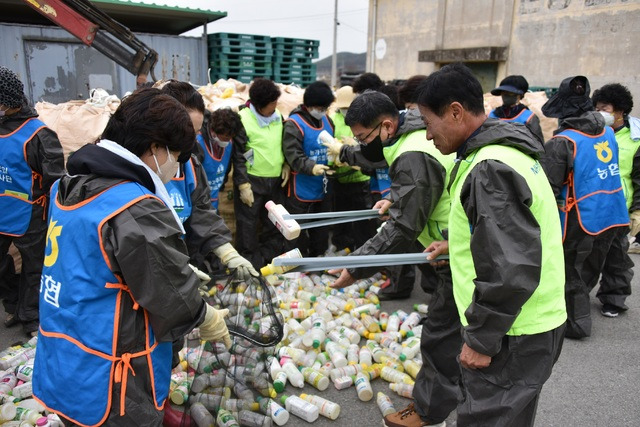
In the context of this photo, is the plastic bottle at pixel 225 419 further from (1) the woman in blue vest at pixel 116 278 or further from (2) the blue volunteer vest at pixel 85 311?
(2) the blue volunteer vest at pixel 85 311

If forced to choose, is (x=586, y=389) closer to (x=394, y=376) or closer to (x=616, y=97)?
(x=394, y=376)

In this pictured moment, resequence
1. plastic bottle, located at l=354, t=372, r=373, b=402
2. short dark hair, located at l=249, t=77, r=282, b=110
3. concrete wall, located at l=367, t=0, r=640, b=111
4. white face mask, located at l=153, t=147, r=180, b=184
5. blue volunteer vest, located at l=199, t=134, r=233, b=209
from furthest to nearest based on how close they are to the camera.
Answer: concrete wall, located at l=367, t=0, r=640, b=111 → short dark hair, located at l=249, t=77, r=282, b=110 → blue volunteer vest, located at l=199, t=134, r=233, b=209 → plastic bottle, located at l=354, t=372, r=373, b=402 → white face mask, located at l=153, t=147, r=180, b=184

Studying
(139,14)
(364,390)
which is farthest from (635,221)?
(139,14)

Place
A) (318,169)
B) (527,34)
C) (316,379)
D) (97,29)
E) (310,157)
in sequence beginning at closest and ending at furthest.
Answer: (316,379) < (318,169) < (310,157) < (97,29) < (527,34)

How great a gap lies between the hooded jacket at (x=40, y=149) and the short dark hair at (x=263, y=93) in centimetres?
196

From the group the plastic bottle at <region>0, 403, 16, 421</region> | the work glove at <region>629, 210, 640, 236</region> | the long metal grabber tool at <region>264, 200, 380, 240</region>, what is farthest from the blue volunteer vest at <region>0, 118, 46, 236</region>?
the work glove at <region>629, 210, 640, 236</region>

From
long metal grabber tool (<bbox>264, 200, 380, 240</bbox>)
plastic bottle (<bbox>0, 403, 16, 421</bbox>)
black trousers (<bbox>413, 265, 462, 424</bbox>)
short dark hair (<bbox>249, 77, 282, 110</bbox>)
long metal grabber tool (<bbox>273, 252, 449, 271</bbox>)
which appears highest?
short dark hair (<bbox>249, 77, 282, 110</bbox>)

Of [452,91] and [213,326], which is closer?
[452,91]

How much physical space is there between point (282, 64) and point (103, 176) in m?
10.4

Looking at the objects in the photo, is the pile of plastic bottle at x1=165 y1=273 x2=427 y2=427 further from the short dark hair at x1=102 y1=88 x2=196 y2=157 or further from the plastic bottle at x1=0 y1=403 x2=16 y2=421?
the short dark hair at x1=102 y1=88 x2=196 y2=157

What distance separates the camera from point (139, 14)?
10.3 metres

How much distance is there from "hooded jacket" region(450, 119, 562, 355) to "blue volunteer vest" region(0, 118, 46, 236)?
3.43 meters

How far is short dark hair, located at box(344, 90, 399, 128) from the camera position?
10.5 feet

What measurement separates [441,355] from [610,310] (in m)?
2.78
